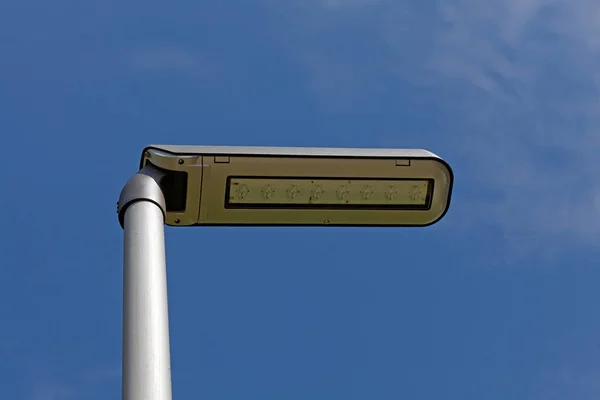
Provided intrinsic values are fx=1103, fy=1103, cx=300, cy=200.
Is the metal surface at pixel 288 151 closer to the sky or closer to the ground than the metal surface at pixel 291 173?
closer to the sky

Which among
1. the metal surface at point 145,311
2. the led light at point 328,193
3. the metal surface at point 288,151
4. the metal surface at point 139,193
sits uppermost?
the metal surface at point 288,151

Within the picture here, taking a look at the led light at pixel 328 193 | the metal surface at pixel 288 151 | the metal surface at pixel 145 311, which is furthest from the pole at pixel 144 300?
the led light at pixel 328 193

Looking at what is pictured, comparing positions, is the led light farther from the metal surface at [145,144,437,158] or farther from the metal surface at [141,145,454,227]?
the metal surface at [145,144,437,158]

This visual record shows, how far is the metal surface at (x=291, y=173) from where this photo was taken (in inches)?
164

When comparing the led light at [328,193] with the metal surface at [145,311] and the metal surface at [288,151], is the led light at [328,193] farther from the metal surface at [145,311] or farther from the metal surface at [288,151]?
the metal surface at [145,311]

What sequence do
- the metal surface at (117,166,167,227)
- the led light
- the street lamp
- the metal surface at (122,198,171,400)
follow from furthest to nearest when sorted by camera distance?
the led light, the street lamp, the metal surface at (117,166,167,227), the metal surface at (122,198,171,400)

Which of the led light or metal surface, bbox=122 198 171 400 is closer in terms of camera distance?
metal surface, bbox=122 198 171 400

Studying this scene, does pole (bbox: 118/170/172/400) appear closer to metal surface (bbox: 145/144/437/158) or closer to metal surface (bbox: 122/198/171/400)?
metal surface (bbox: 122/198/171/400)

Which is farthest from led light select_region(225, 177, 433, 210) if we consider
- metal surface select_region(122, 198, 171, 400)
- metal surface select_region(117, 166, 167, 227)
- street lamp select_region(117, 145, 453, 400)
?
metal surface select_region(122, 198, 171, 400)

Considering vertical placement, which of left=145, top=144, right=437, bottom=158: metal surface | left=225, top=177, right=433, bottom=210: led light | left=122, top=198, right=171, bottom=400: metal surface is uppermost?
left=145, top=144, right=437, bottom=158: metal surface

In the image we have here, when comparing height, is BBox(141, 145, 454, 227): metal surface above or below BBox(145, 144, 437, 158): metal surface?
below

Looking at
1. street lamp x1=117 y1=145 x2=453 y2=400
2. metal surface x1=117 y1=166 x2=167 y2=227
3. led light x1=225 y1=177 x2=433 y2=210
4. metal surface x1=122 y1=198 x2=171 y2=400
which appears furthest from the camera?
led light x1=225 y1=177 x2=433 y2=210

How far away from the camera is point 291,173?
425 centimetres

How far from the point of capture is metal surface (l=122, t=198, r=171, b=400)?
293cm
